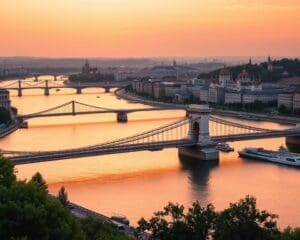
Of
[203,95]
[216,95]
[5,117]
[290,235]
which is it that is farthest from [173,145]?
[203,95]

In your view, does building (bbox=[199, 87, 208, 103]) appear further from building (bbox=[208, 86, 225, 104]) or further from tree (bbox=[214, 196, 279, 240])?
tree (bbox=[214, 196, 279, 240])

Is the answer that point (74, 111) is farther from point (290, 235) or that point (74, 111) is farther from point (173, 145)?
point (290, 235)

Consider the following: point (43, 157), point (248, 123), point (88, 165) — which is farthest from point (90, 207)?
point (248, 123)

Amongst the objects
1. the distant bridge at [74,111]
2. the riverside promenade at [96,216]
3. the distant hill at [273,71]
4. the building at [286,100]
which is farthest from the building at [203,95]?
the riverside promenade at [96,216]

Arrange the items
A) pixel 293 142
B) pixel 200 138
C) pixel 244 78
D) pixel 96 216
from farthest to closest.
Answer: pixel 244 78 < pixel 293 142 < pixel 200 138 < pixel 96 216

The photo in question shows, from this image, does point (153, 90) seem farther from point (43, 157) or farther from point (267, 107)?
point (43, 157)

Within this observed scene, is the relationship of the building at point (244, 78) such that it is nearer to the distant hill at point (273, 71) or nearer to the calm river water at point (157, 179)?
the distant hill at point (273, 71)
